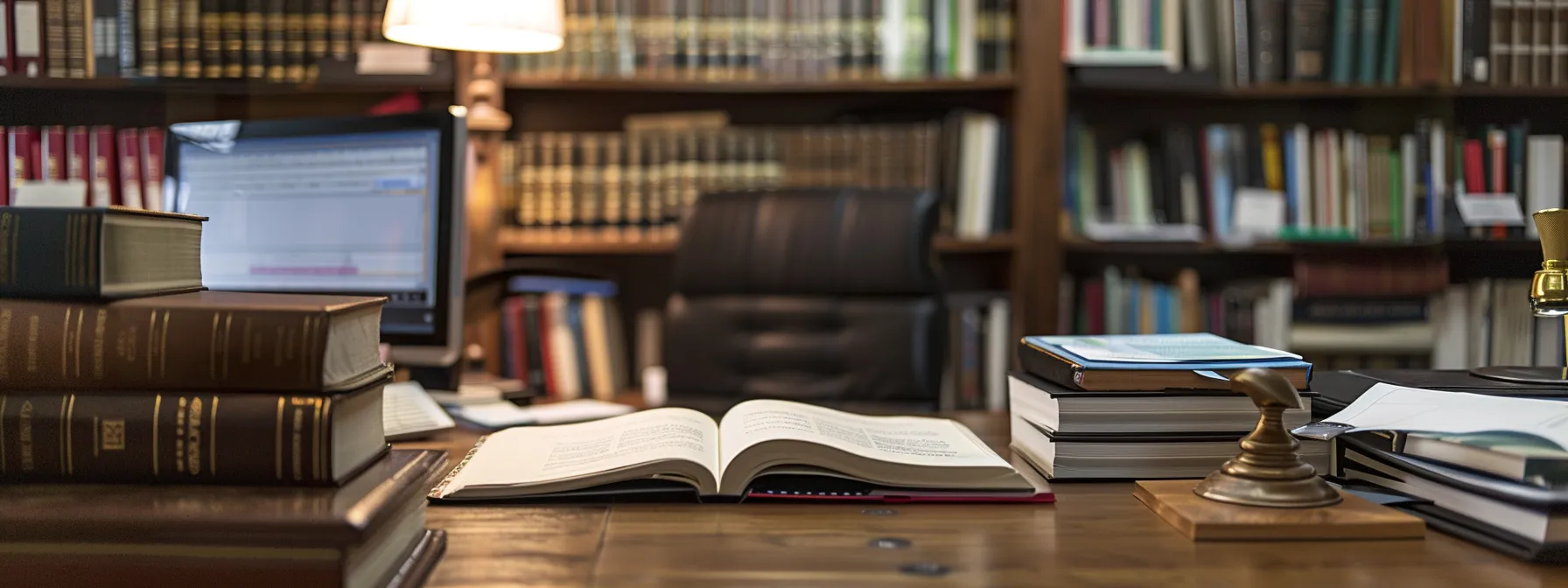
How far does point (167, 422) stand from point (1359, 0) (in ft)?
8.71

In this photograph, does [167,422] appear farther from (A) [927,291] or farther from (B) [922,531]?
(A) [927,291]

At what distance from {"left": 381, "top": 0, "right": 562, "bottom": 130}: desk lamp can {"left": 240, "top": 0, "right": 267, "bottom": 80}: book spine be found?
931mm

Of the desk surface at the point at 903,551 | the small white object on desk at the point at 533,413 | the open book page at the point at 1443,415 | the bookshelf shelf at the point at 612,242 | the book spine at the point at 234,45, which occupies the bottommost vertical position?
the desk surface at the point at 903,551

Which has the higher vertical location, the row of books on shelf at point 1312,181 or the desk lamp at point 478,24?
the desk lamp at point 478,24

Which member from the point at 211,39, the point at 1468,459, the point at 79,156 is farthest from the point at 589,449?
the point at 79,156

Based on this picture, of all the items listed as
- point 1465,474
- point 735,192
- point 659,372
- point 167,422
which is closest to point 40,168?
point 659,372

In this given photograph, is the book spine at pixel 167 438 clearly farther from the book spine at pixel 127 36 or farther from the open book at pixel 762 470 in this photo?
the book spine at pixel 127 36

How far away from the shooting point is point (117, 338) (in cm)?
62

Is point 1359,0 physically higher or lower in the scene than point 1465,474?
higher

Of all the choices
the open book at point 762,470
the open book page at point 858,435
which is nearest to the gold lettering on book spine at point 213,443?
the open book at point 762,470

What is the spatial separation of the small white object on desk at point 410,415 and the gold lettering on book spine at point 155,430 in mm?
483

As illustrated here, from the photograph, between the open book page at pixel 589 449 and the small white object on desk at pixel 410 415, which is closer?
the open book page at pixel 589 449

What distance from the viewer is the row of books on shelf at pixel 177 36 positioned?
2494 millimetres

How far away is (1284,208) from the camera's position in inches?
102
